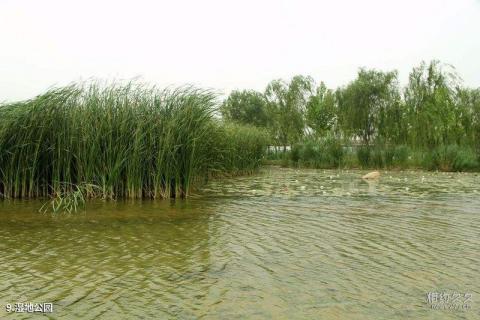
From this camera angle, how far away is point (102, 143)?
10391 mm

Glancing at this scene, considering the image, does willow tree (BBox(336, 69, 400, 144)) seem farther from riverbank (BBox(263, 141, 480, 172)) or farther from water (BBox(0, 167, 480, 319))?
water (BBox(0, 167, 480, 319))

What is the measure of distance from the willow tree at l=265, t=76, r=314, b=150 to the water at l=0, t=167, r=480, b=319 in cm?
3074

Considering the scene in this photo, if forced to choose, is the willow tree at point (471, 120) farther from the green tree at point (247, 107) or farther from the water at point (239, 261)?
the green tree at point (247, 107)

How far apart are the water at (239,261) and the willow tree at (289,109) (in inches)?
1210

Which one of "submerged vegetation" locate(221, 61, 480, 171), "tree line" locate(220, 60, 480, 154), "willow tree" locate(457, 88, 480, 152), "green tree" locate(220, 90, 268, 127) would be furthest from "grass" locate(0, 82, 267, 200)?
"green tree" locate(220, 90, 268, 127)

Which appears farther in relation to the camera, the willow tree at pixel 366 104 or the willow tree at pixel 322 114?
the willow tree at pixel 322 114

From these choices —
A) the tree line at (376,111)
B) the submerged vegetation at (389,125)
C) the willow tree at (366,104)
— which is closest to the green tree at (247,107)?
the tree line at (376,111)

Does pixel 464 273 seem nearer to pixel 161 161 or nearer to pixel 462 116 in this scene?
pixel 161 161

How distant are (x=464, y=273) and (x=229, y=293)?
8.32 ft

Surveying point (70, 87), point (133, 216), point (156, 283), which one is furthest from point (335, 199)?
point (156, 283)

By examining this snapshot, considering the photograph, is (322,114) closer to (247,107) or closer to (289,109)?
(289,109)

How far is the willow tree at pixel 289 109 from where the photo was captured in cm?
4019

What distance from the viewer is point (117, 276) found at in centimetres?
471

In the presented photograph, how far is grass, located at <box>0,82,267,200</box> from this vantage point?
10.3 m
